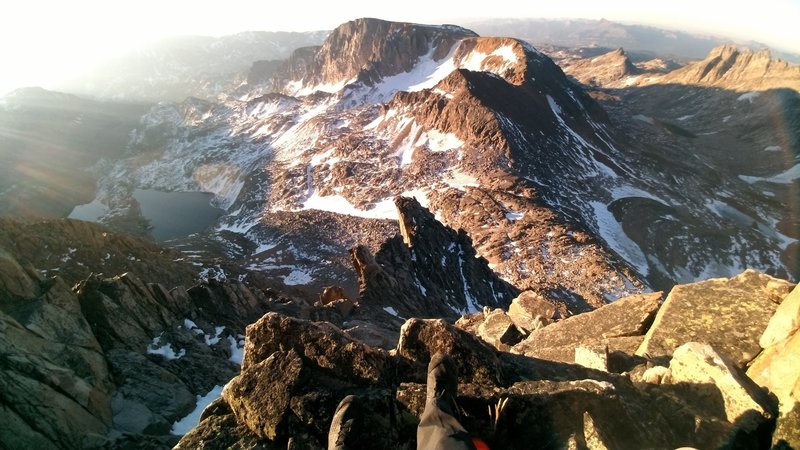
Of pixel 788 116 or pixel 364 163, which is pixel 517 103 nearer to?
pixel 364 163

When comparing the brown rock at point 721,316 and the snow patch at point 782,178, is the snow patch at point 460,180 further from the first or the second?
the snow patch at point 782,178

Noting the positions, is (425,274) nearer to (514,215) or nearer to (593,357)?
(514,215)

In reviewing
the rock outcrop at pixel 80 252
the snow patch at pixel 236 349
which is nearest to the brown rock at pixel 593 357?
the snow patch at pixel 236 349

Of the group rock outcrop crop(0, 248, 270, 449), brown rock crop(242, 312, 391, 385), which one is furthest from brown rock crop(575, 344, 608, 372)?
rock outcrop crop(0, 248, 270, 449)

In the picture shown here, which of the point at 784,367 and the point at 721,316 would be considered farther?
the point at 721,316

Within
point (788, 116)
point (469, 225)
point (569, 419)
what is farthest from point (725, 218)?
point (569, 419)

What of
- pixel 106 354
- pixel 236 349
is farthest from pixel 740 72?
pixel 106 354
